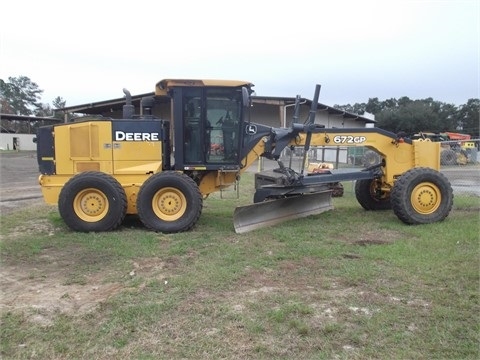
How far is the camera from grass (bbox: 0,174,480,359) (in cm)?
366

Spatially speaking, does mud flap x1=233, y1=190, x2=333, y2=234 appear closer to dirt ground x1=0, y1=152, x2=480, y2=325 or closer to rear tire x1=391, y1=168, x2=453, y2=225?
rear tire x1=391, y1=168, x2=453, y2=225

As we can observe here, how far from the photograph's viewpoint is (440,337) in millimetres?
3734

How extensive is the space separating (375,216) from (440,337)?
5.79m

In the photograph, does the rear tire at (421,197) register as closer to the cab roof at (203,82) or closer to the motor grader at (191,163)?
the motor grader at (191,163)

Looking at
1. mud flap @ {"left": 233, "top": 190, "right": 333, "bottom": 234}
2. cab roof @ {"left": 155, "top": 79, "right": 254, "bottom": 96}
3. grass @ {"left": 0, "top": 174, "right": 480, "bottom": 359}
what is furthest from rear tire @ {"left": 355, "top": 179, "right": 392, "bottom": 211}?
cab roof @ {"left": 155, "top": 79, "right": 254, "bottom": 96}

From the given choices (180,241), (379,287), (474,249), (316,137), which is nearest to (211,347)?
(379,287)

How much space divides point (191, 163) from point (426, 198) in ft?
14.2

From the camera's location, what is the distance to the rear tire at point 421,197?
827 cm

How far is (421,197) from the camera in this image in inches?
332

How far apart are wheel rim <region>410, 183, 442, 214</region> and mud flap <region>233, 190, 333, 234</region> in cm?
192

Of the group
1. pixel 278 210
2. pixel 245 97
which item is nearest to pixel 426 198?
pixel 278 210

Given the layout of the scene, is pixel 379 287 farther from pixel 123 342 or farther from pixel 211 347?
pixel 123 342

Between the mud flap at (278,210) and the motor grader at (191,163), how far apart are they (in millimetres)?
20

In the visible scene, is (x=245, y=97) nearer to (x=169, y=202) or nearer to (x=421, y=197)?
(x=169, y=202)
